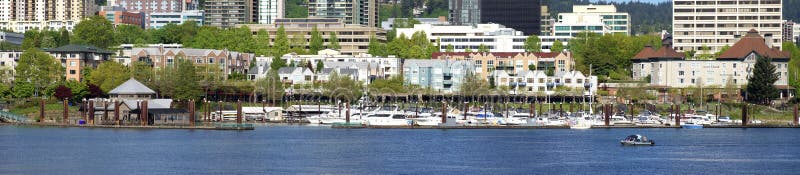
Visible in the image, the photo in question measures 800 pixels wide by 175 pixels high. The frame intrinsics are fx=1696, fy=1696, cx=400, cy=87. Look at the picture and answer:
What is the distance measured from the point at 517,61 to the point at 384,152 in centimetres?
9484

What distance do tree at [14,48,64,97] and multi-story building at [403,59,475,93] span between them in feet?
130

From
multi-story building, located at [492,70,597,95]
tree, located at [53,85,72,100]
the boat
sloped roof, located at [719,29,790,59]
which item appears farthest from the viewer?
multi-story building, located at [492,70,597,95]

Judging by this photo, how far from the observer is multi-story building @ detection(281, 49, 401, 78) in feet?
597

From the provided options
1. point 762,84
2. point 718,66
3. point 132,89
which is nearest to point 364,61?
point 718,66

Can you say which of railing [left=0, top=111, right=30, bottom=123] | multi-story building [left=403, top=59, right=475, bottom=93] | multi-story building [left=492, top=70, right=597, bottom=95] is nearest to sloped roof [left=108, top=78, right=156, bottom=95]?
railing [left=0, top=111, right=30, bottom=123]

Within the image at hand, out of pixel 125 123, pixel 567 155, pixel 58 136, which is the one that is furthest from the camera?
pixel 125 123

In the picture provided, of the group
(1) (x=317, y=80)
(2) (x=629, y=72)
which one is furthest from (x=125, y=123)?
(2) (x=629, y=72)

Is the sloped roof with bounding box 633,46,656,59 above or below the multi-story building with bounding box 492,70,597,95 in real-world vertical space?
above

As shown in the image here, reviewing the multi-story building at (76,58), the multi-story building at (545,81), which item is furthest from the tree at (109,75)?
the multi-story building at (545,81)

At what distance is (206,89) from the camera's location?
153250 mm

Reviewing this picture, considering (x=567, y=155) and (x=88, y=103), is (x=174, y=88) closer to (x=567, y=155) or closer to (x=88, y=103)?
(x=88, y=103)

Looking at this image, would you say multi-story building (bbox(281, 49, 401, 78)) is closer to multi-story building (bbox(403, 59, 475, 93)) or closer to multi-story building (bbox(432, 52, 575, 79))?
multi-story building (bbox(403, 59, 475, 93))

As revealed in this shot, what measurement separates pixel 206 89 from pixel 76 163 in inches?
2524

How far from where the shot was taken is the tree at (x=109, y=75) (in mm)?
149500
